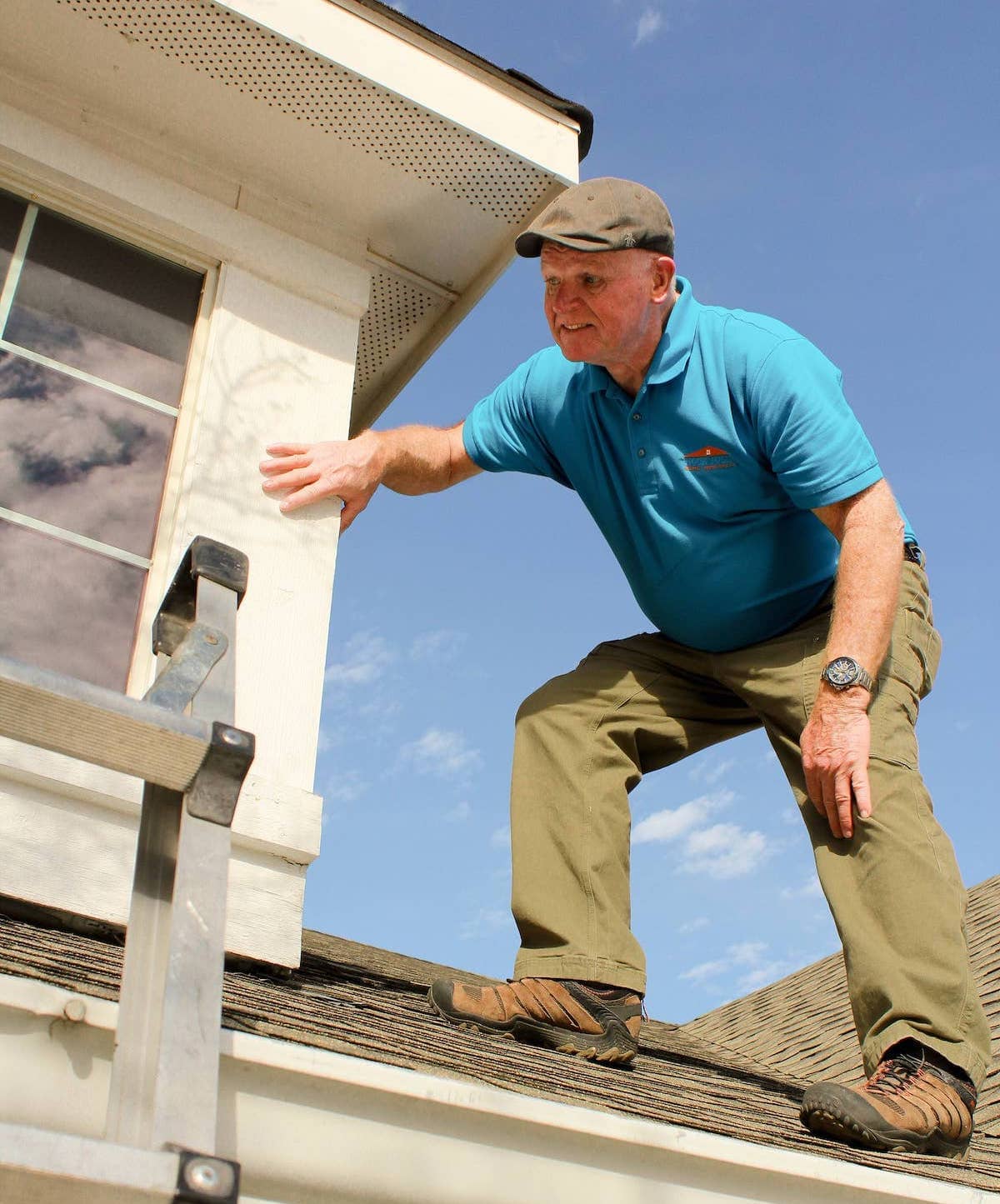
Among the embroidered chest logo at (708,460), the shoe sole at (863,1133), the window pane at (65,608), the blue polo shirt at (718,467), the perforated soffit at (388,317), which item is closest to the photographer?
the shoe sole at (863,1133)

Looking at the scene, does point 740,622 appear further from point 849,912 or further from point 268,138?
point 268,138

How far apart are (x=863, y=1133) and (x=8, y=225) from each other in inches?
121

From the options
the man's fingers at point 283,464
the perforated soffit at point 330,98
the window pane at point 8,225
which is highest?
the perforated soffit at point 330,98

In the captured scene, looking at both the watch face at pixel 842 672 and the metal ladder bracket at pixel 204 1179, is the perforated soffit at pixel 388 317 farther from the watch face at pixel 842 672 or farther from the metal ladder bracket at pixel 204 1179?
the metal ladder bracket at pixel 204 1179

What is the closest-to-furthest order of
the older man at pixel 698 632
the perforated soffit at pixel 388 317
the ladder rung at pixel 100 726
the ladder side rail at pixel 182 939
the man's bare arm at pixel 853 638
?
the ladder side rail at pixel 182 939 → the ladder rung at pixel 100 726 → the older man at pixel 698 632 → the man's bare arm at pixel 853 638 → the perforated soffit at pixel 388 317

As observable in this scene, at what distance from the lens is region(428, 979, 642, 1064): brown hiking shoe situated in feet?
10.0

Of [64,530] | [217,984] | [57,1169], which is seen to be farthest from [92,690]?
[64,530]

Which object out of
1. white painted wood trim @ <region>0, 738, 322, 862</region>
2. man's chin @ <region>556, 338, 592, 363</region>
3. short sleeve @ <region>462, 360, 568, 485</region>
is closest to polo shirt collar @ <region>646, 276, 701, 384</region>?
man's chin @ <region>556, 338, 592, 363</region>

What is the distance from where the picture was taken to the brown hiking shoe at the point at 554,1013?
3051 millimetres

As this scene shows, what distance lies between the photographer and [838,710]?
3.08 meters

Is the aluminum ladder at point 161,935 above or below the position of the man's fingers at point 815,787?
below

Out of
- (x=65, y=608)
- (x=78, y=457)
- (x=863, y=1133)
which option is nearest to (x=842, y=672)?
(x=863, y=1133)

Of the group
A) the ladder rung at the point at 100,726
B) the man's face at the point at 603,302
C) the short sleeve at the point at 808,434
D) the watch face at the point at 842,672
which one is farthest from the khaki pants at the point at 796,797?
→ the ladder rung at the point at 100,726

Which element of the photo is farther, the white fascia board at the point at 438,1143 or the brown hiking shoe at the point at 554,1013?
the brown hiking shoe at the point at 554,1013
